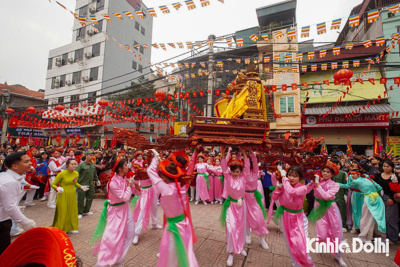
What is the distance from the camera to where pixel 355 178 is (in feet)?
16.2

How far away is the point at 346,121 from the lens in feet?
44.6

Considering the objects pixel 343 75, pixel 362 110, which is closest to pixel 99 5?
pixel 343 75

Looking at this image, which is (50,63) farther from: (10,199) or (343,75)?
(343,75)

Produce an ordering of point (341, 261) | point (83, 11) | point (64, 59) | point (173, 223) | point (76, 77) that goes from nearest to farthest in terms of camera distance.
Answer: point (173, 223), point (341, 261), point (76, 77), point (83, 11), point (64, 59)

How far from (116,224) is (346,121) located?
51.8 ft

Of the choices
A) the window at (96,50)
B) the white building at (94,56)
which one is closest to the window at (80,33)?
the white building at (94,56)

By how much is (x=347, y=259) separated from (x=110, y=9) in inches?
1060

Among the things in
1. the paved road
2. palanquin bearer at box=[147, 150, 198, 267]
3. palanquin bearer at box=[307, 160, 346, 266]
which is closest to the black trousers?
the paved road

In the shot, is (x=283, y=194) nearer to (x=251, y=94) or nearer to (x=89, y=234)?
(x=251, y=94)

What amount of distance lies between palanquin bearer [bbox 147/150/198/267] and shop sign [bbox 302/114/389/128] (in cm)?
1420

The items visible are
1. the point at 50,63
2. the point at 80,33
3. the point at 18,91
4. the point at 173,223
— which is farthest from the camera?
the point at 50,63

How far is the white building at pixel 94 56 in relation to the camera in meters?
21.5

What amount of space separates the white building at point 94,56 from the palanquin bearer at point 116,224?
2013 centimetres

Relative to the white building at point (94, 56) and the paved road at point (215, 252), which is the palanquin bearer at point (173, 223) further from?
the white building at point (94, 56)
